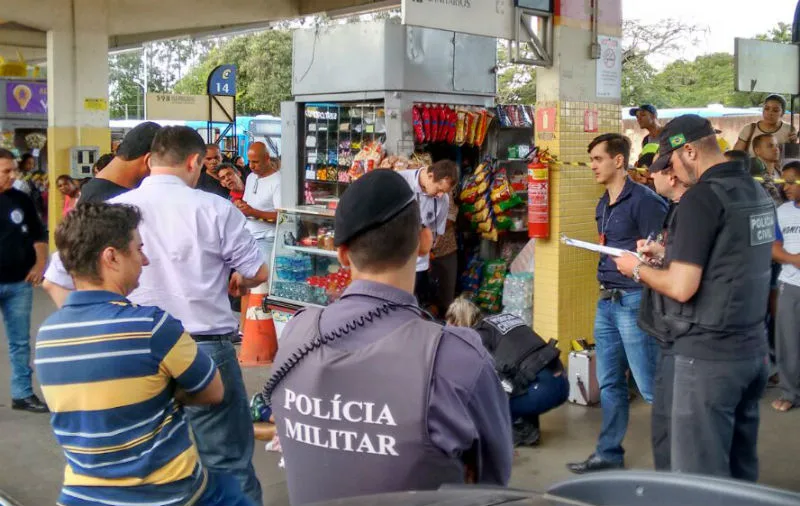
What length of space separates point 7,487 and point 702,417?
13.0ft

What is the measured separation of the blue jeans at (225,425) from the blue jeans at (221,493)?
0.98 m

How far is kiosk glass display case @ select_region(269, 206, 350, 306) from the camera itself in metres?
8.38

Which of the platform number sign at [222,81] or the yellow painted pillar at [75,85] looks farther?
the platform number sign at [222,81]

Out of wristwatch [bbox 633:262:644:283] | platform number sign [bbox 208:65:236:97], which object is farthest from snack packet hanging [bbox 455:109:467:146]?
platform number sign [bbox 208:65:236:97]

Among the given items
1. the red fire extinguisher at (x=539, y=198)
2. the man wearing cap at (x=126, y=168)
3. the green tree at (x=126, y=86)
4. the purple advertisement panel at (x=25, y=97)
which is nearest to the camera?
the man wearing cap at (x=126, y=168)

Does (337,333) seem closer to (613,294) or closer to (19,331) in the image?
(613,294)

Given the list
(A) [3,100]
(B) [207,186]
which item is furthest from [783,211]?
(A) [3,100]

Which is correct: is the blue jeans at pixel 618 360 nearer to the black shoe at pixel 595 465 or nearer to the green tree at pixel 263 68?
the black shoe at pixel 595 465

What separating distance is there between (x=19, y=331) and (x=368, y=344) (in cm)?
550

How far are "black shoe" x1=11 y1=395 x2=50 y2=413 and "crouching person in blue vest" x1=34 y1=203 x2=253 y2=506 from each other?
14.0 ft

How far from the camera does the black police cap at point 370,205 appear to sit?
→ 208 centimetres

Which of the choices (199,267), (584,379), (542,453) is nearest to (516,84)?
(584,379)

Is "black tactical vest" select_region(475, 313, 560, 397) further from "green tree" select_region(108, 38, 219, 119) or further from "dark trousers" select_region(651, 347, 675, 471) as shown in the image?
"green tree" select_region(108, 38, 219, 119)

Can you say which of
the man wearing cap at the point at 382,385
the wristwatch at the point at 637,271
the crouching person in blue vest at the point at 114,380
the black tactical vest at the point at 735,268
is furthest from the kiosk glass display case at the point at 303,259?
the man wearing cap at the point at 382,385
